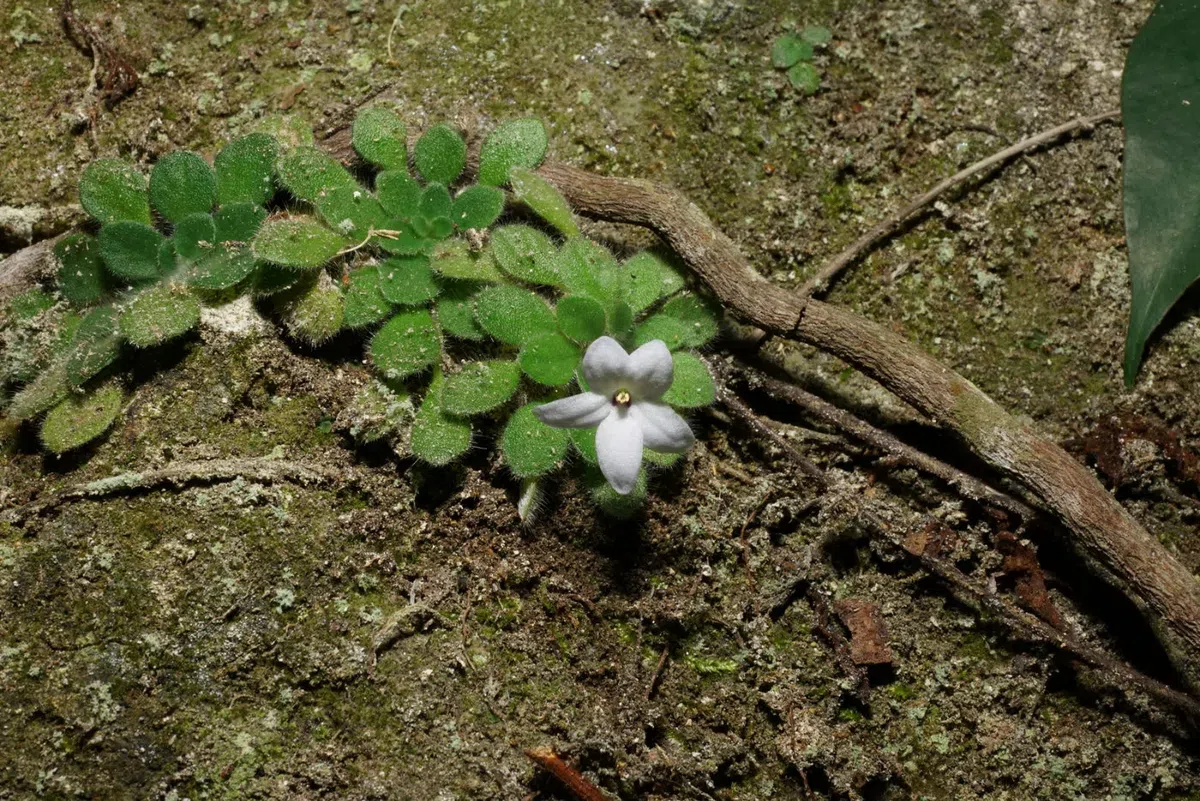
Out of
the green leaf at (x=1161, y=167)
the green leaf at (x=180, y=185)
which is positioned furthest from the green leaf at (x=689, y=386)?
the green leaf at (x=180, y=185)

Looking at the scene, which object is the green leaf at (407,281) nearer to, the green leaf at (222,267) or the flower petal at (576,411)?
the green leaf at (222,267)

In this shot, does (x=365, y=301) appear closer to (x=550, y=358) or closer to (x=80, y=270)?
(x=550, y=358)

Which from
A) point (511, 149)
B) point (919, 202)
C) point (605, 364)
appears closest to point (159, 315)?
point (511, 149)

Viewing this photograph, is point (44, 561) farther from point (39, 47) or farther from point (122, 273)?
point (39, 47)

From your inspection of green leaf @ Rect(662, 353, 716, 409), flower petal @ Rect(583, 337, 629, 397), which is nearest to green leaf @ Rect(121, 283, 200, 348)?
flower petal @ Rect(583, 337, 629, 397)

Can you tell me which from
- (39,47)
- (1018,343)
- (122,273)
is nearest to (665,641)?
(1018,343)

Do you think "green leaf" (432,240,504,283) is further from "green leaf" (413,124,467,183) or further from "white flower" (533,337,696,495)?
"white flower" (533,337,696,495)
